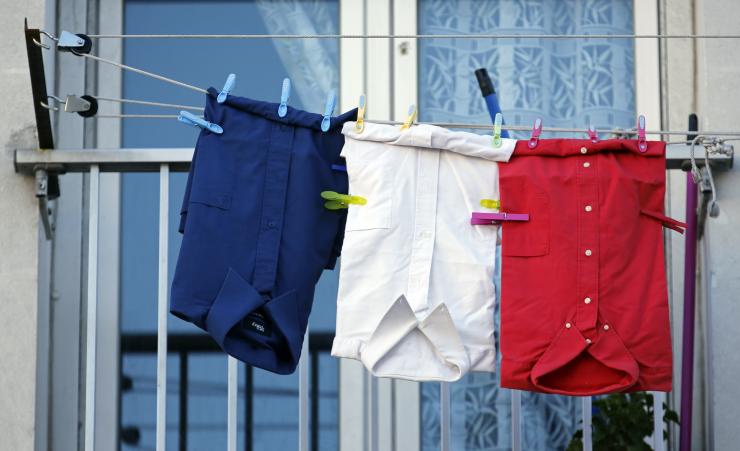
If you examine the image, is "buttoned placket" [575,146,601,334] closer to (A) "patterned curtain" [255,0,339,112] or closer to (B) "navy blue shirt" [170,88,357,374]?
(B) "navy blue shirt" [170,88,357,374]

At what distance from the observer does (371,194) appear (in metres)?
3.32

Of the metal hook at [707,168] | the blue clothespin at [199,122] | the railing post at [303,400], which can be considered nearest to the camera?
the blue clothespin at [199,122]

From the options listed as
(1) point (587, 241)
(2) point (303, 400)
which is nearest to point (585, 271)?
(1) point (587, 241)

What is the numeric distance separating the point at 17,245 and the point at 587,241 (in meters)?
1.84

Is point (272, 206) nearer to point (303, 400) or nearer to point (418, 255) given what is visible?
point (418, 255)

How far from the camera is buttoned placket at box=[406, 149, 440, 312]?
3270 millimetres

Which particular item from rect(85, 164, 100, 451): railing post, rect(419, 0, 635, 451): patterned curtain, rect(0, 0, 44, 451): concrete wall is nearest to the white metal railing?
rect(85, 164, 100, 451): railing post

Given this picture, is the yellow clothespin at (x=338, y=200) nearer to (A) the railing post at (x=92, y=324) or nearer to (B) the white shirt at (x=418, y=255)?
(B) the white shirt at (x=418, y=255)

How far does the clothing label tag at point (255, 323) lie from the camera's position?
3.25 metres

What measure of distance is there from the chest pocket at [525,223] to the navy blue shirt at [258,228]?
1.45 feet

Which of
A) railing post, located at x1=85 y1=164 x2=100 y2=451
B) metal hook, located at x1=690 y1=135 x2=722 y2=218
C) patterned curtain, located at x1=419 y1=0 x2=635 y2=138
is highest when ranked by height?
patterned curtain, located at x1=419 y1=0 x2=635 y2=138

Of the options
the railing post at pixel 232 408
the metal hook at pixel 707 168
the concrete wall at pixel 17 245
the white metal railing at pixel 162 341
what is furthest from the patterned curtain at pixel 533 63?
the concrete wall at pixel 17 245

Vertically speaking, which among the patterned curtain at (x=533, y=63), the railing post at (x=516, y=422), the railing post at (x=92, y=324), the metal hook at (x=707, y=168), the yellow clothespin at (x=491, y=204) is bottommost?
the railing post at (x=516, y=422)

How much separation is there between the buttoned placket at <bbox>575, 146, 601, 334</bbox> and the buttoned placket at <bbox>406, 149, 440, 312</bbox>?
38 cm
